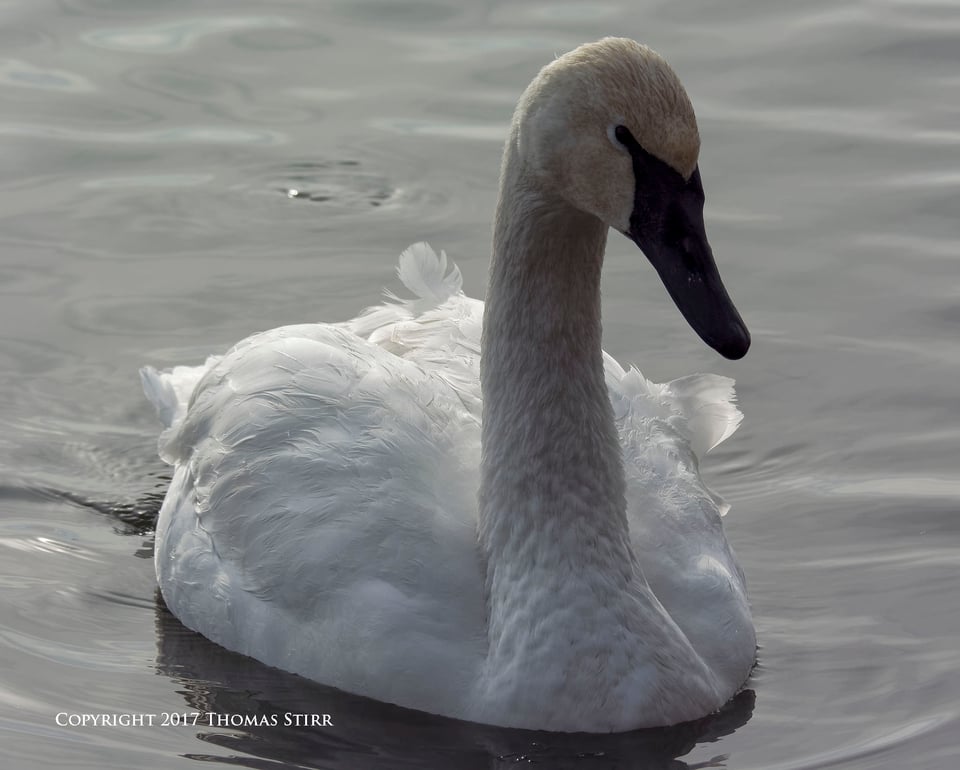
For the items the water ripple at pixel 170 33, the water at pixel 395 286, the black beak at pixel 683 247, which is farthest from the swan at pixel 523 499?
the water ripple at pixel 170 33

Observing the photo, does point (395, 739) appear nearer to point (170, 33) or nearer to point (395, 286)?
point (395, 286)

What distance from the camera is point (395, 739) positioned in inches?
242

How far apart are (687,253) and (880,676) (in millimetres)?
1913

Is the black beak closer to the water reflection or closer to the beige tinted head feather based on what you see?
the beige tinted head feather

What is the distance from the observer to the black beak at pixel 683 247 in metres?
5.68

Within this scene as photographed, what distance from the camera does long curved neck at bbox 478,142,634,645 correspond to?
6.22 m

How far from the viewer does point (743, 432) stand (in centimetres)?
891

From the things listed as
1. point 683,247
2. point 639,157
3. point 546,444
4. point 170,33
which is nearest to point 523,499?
point 546,444

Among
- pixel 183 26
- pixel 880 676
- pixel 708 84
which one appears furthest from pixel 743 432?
pixel 183 26

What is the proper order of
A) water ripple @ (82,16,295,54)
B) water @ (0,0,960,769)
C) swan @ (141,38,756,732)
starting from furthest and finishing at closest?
1. water ripple @ (82,16,295,54)
2. water @ (0,0,960,769)
3. swan @ (141,38,756,732)

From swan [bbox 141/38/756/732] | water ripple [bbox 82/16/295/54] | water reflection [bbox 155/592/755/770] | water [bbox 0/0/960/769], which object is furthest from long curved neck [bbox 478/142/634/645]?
water ripple [bbox 82/16/295/54]

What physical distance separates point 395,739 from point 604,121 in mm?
2131

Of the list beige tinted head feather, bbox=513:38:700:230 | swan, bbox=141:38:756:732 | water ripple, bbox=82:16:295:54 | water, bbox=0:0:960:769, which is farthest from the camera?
water ripple, bbox=82:16:295:54

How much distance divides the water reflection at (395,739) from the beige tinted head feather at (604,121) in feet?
5.60
